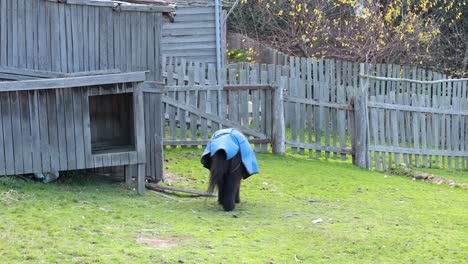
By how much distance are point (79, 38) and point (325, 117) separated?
6.54m

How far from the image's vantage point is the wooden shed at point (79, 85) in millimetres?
10859

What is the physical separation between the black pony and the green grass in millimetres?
249

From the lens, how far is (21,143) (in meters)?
10.8

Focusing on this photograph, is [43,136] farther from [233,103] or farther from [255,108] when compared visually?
[255,108]

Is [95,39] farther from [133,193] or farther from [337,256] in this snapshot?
[337,256]

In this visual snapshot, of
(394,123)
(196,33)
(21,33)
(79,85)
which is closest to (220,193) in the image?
(79,85)

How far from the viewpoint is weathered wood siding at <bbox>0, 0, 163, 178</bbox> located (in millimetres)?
11352

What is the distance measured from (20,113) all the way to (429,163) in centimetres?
982

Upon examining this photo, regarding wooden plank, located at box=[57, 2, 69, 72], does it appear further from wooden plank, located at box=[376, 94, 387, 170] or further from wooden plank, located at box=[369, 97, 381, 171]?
wooden plank, located at box=[376, 94, 387, 170]

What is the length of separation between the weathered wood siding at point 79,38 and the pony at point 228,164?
1.90m

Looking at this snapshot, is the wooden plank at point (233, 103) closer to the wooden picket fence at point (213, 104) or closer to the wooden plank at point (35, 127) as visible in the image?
the wooden picket fence at point (213, 104)

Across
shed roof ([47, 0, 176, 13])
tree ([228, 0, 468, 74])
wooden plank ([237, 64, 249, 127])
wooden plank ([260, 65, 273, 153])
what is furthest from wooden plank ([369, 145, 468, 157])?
tree ([228, 0, 468, 74])

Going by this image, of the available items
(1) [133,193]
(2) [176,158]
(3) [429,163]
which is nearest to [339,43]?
(3) [429,163]

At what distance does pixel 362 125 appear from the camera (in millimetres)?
16047
